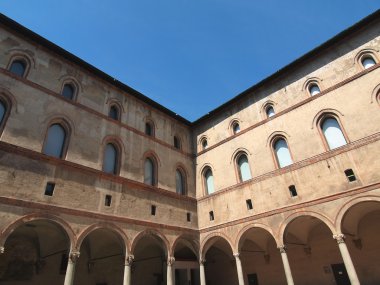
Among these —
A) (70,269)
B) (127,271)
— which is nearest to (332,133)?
(127,271)

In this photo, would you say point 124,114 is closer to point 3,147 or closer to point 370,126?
point 3,147

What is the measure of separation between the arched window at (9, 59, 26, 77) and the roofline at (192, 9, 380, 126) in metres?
11.3

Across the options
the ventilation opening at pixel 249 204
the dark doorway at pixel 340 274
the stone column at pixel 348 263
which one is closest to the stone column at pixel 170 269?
the ventilation opening at pixel 249 204

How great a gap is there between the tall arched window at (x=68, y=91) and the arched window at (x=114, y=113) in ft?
7.22

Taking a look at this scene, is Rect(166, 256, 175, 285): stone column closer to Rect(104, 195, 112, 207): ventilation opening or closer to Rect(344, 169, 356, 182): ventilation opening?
Rect(104, 195, 112, 207): ventilation opening

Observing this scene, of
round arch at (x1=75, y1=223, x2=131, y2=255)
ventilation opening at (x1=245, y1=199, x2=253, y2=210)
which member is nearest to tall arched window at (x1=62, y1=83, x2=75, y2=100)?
round arch at (x1=75, y1=223, x2=131, y2=255)

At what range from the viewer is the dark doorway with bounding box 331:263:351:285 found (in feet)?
44.9

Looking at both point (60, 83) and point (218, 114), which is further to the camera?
point (218, 114)

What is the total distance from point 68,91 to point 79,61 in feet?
6.30

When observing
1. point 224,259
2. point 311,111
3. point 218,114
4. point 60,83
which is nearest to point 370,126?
point 311,111

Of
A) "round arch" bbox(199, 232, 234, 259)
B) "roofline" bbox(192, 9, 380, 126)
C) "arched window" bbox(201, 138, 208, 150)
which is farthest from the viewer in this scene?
"arched window" bbox(201, 138, 208, 150)

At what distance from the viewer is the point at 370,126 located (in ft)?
39.7

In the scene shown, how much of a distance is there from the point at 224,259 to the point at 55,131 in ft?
43.2

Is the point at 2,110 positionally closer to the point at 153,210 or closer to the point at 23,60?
the point at 23,60
